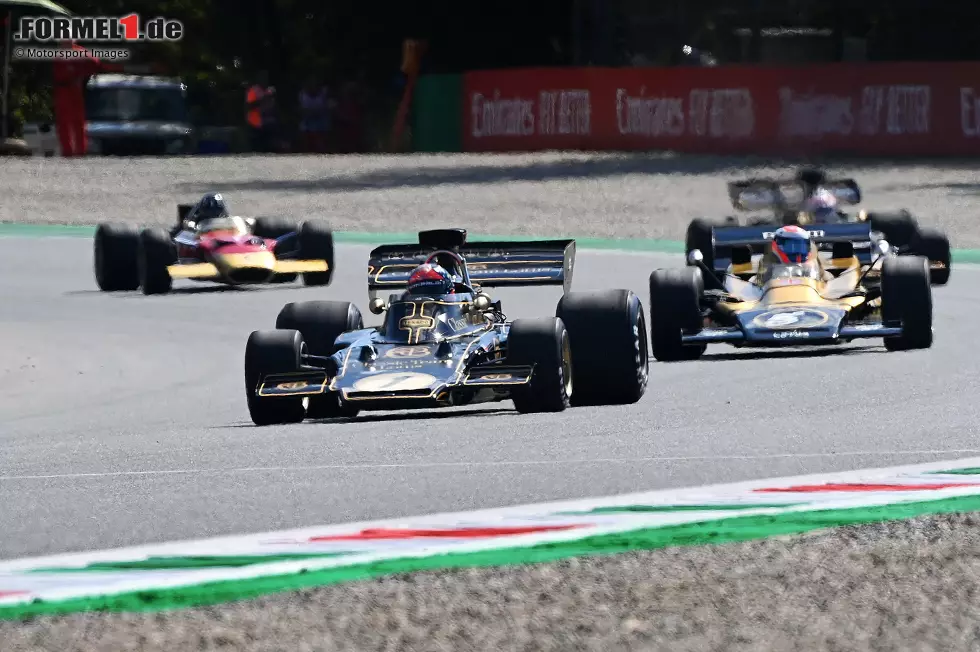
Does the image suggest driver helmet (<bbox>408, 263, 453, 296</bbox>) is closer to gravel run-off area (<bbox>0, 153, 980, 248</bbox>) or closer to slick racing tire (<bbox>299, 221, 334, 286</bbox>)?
slick racing tire (<bbox>299, 221, 334, 286</bbox>)

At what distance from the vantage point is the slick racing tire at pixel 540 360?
11.2m

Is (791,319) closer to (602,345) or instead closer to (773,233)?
(773,233)

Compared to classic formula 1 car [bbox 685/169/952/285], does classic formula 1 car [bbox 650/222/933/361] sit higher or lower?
lower

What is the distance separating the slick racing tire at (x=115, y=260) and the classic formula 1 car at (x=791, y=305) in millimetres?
7350

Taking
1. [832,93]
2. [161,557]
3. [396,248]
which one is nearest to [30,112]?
[832,93]

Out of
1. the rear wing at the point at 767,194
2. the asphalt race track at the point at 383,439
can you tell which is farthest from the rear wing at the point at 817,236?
the rear wing at the point at 767,194

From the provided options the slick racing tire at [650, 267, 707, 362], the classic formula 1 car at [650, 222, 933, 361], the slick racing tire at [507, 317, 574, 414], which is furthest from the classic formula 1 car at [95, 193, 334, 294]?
the slick racing tire at [507, 317, 574, 414]

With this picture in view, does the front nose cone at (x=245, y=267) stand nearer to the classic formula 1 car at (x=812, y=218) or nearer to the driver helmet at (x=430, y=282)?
the classic formula 1 car at (x=812, y=218)

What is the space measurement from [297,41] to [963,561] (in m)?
42.1

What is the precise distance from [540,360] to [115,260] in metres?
10.4

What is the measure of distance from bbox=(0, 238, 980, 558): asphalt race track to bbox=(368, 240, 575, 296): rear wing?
811 mm

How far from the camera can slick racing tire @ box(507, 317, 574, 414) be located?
11.2 metres

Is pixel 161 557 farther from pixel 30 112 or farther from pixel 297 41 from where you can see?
pixel 30 112

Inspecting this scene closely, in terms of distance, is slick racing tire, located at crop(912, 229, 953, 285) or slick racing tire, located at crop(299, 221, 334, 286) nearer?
slick racing tire, located at crop(912, 229, 953, 285)
